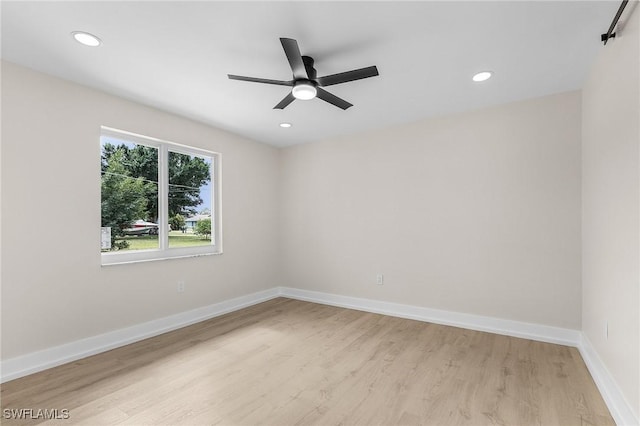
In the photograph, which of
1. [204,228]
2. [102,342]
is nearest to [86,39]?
[204,228]

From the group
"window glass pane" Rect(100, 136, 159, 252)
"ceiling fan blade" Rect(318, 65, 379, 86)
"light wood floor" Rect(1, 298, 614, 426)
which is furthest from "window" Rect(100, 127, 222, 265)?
"ceiling fan blade" Rect(318, 65, 379, 86)

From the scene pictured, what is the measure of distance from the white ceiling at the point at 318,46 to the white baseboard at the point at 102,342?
233 cm

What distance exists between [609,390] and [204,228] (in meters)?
4.13

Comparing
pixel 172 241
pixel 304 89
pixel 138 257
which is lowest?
pixel 138 257

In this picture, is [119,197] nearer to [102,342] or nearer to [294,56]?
[102,342]

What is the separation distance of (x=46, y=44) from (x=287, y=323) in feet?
10.8

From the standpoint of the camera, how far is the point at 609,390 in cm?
198

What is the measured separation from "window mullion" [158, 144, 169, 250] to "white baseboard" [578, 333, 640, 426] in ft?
13.3

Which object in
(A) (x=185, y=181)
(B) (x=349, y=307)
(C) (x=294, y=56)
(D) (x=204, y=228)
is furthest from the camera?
(B) (x=349, y=307)

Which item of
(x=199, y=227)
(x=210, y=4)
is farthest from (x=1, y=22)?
(x=199, y=227)

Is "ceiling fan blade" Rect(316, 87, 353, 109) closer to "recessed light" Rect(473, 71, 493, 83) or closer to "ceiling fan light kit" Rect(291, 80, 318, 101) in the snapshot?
"ceiling fan light kit" Rect(291, 80, 318, 101)

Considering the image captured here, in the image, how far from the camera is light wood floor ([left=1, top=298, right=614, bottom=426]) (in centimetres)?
188

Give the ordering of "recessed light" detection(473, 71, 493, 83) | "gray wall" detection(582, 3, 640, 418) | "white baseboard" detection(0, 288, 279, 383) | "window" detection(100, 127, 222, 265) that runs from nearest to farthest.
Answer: "gray wall" detection(582, 3, 640, 418), "white baseboard" detection(0, 288, 279, 383), "recessed light" detection(473, 71, 493, 83), "window" detection(100, 127, 222, 265)

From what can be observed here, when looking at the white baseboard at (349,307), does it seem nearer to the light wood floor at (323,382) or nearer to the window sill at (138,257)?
the light wood floor at (323,382)
